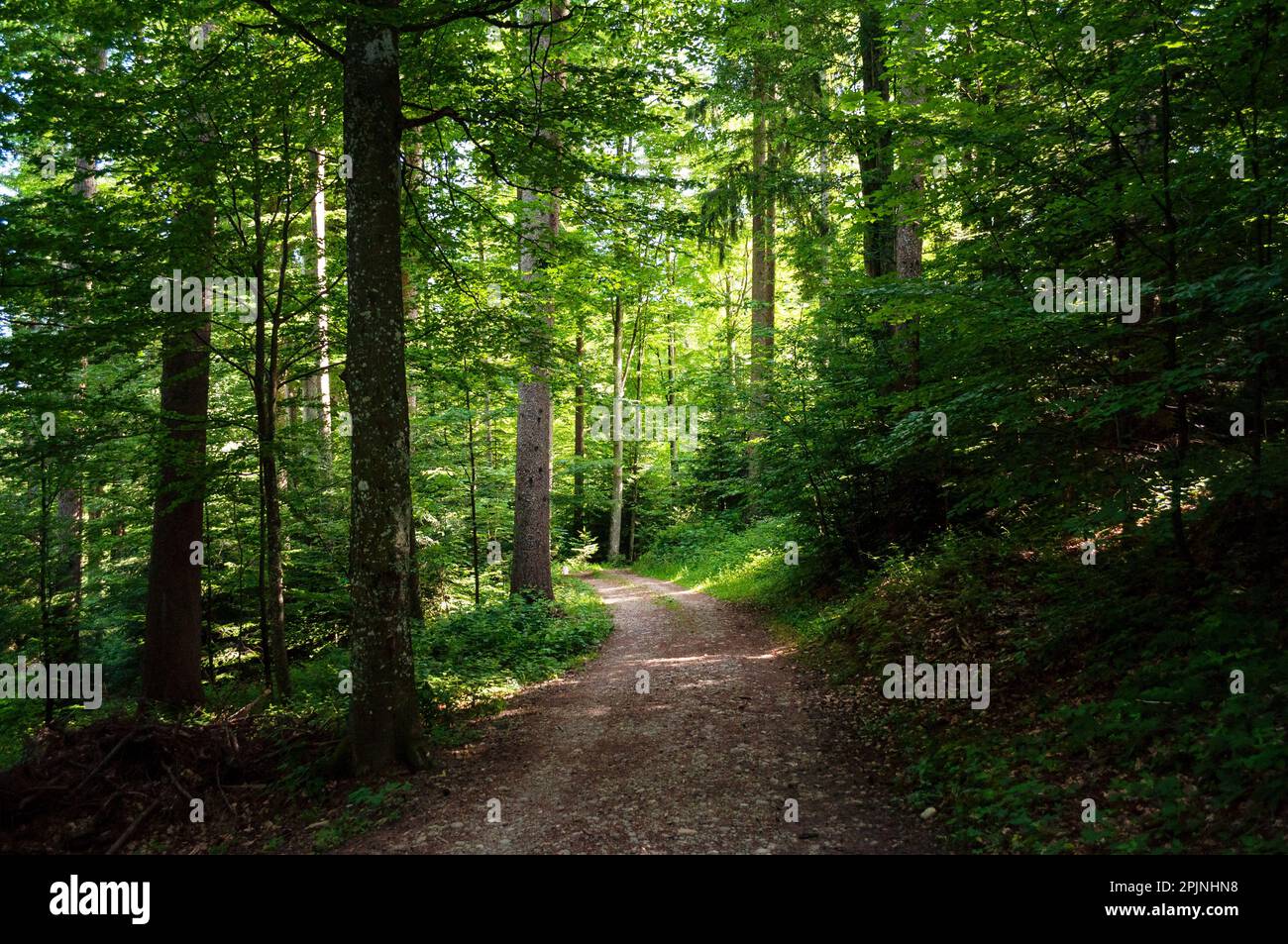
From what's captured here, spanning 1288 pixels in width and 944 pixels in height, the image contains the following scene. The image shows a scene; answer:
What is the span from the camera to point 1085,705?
4.89 m

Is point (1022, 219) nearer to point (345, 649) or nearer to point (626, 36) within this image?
point (626, 36)

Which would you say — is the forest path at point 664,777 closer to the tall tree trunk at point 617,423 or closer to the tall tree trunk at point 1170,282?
the tall tree trunk at point 1170,282

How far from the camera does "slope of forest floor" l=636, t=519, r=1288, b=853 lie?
368 centimetres

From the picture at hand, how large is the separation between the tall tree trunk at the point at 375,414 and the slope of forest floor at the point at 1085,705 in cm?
476

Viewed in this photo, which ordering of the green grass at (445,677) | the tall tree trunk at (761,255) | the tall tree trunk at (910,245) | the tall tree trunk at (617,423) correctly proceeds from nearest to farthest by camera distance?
the tall tree trunk at (910,245) → the green grass at (445,677) → the tall tree trunk at (761,255) → the tall tree trunk at (617,423)

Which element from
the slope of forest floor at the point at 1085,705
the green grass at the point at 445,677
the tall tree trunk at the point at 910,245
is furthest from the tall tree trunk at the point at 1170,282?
the green grass at the point at 445,677

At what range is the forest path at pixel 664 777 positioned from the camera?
459 cm

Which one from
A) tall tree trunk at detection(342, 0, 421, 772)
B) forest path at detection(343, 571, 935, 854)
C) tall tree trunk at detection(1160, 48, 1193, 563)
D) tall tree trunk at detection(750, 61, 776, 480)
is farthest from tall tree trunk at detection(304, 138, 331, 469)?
tall tree trunk at detection(1160, 48, 1193, 563)

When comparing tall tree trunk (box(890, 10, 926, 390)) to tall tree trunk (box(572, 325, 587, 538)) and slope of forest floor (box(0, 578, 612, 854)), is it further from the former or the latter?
tall tree trunk (box(572, 325, 587, 538))

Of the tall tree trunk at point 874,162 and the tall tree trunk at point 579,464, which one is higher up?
the tall tree trunk at point 874,162

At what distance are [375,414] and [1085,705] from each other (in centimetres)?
656

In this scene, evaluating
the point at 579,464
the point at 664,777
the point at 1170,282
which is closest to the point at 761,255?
the point at 579,464

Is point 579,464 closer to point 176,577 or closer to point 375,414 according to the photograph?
point 176,577

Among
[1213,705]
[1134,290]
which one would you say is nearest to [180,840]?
[1213,705]
